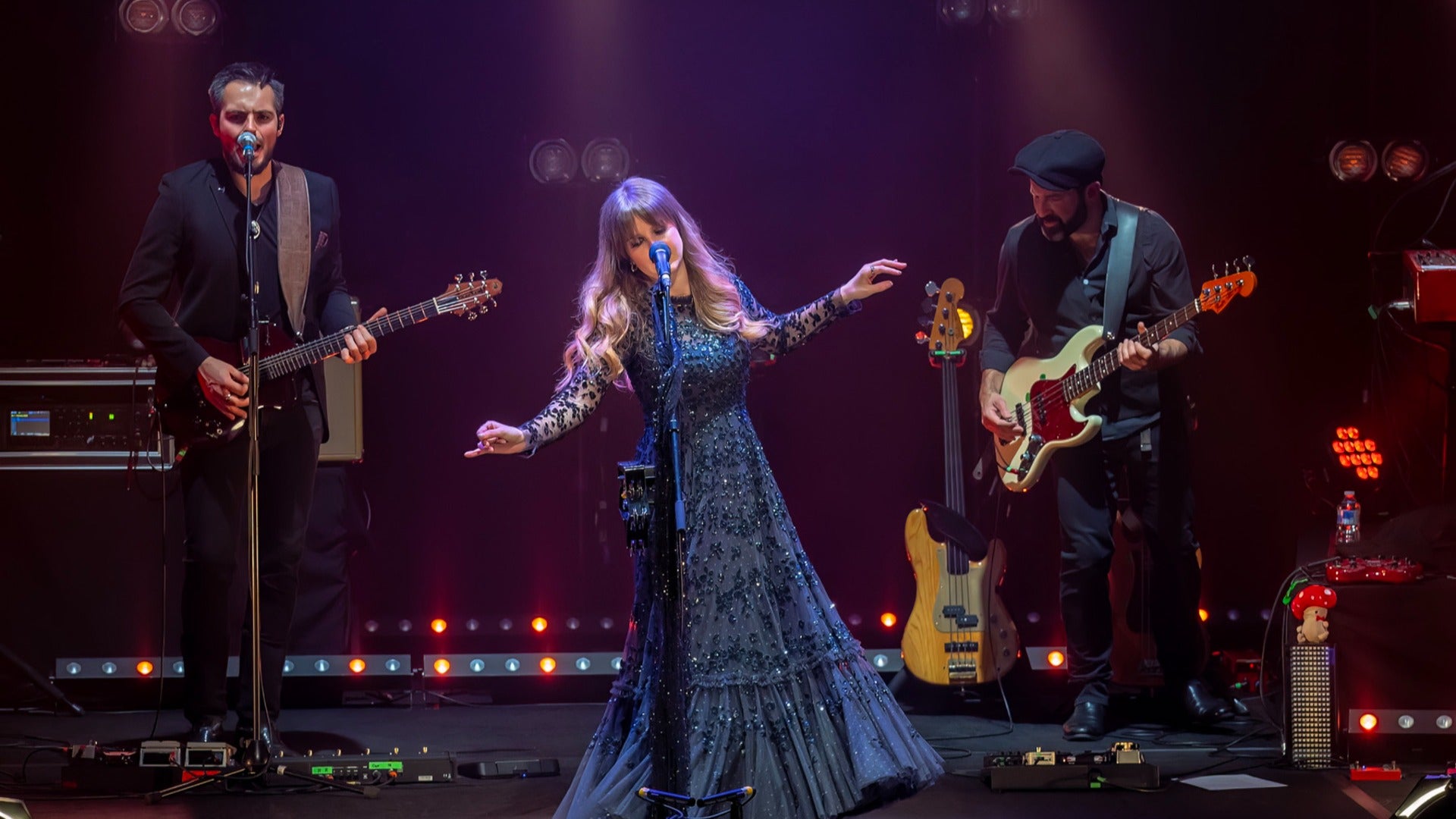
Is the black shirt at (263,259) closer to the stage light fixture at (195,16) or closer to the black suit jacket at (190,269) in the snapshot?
the black suit jacket at (190,269)

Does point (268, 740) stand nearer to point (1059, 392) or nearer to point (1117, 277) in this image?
point (1059, 392)

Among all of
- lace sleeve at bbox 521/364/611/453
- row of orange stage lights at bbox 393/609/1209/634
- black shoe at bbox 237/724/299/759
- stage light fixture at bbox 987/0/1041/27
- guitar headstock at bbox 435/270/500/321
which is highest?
stage light fixture at bbox 987/0/1041/27

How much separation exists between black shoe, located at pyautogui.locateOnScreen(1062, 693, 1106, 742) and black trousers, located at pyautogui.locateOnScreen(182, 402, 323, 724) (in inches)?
114

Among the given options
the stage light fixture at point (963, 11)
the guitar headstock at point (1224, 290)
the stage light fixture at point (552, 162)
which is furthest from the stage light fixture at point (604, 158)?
the guitar headstock at point (1224, 290)

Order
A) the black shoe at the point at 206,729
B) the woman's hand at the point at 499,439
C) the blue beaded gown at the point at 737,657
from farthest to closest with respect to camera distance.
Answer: the black shoe at the point at 206,729 → the blue beaded gown at the point at 737,657 → the woman's hand at the point at 499,439

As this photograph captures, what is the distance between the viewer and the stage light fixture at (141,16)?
22.2 ft

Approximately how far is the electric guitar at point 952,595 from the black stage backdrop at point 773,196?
0.82m

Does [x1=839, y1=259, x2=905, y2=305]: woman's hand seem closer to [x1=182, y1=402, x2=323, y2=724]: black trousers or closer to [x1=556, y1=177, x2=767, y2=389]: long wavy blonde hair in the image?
[x1=556, y1=177, x2=767, y2=389]: long wavy blonde hair

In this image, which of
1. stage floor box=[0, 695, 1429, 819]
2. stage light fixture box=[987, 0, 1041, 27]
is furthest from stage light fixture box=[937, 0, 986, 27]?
stage floor box=[0, 695, 1429, 819]

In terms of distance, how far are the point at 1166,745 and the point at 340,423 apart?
3691 mm

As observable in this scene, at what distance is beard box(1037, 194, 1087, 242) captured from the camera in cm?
556

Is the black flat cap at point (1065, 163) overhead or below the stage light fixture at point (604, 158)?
below

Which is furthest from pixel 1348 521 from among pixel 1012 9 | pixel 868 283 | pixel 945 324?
pixel 1012 9

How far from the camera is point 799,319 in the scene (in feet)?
15.1
